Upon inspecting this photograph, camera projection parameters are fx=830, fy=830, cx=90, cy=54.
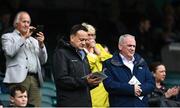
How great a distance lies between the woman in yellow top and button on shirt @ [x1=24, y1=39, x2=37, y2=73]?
0.82 meters

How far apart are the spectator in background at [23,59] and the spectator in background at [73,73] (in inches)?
29.0

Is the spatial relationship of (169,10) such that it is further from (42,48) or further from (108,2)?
(42,48)

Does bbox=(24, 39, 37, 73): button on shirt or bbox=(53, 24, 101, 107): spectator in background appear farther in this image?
bbox=(24, 39, 37, 73): button on shirt

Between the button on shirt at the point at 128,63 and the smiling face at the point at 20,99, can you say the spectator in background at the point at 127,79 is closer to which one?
the button on shirt at the point at 128,63

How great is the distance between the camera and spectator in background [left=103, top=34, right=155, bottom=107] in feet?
38.4

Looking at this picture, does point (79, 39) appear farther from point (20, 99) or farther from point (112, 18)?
point (112, 18)

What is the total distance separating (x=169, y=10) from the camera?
1912cm

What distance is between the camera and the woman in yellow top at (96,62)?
40.3 ft

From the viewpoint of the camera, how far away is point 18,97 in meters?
11.5

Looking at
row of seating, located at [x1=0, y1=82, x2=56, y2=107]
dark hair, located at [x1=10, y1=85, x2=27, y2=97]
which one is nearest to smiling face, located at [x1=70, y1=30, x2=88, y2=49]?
dark hair, located at [x1=10, y1=85, x2=27, y2=97]

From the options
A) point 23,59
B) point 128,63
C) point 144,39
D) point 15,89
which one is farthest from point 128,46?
point 144,39

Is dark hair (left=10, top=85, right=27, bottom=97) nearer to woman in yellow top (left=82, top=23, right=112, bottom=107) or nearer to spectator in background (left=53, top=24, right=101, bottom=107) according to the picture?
spectator in background (left=53, top=24, right=101, bottom=107)

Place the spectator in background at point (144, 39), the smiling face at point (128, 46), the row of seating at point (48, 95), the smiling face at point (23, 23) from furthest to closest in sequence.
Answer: the spectator in background at point (144, 39) → the row of seating at point (48, 95) → the smiling face at point (23, 23) → the smiling face at point (128, 46)

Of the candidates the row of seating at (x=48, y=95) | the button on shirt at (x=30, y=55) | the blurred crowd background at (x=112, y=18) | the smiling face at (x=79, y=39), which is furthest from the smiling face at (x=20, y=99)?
the blurred crowd background at (x=112, y=18)
